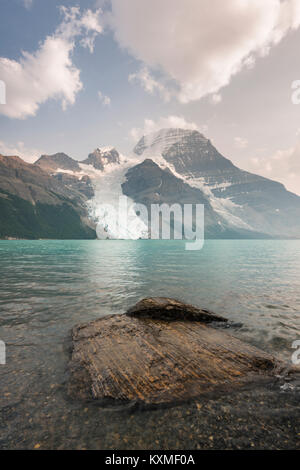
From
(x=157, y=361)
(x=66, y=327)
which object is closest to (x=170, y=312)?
(x=157, y=361)

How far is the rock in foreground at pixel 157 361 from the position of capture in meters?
7.48

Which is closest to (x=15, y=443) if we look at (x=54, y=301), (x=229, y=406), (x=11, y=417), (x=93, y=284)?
(x=11, y=417)

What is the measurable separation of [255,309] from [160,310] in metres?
9.26

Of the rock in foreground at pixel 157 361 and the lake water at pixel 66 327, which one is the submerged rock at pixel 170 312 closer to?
the rock in foreground at pixel 157 361

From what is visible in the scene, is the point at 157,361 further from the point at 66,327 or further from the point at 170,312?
the point at 66,327

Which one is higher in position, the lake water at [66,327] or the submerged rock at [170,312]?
the submerged rock at [170,312]

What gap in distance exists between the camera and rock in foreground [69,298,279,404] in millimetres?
7477

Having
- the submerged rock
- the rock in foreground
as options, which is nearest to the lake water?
the rock in foreground

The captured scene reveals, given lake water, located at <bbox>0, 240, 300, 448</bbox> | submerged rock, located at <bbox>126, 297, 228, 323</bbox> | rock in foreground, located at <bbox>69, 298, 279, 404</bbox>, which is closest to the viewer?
lake water, located at <bbox>0, 240, 300, 448</bbox>

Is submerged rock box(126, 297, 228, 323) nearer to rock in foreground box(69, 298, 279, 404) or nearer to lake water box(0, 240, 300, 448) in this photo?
→ rock in foreground box(69, 298, 279, 404)

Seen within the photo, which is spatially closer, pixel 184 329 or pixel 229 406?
pixel 229 406

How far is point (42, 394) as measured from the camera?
289 inches

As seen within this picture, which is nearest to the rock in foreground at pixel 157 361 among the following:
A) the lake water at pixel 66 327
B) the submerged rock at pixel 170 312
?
the submerged rock at pixel 170 312
